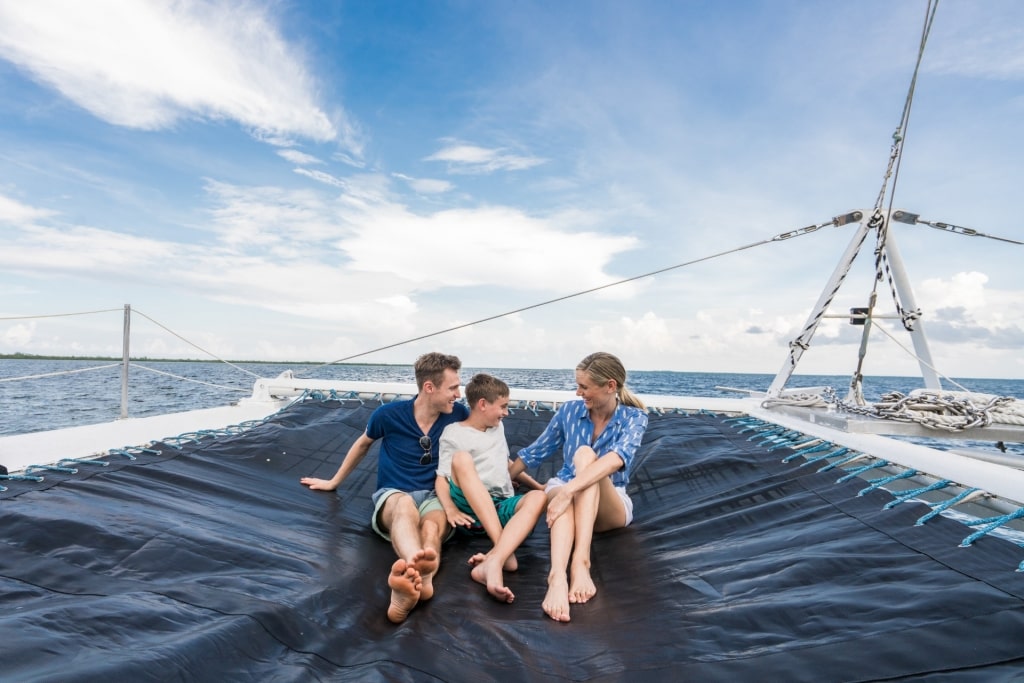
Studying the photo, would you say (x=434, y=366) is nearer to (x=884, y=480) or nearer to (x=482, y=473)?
(x=482, y=473)

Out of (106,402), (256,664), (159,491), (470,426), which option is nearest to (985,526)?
(470,426)

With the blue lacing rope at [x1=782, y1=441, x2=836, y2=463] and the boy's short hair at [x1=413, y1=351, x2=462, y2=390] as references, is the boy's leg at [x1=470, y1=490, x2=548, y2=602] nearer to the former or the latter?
the boy's short hair at [x1=413, y1=351, x2=462, y2=390]

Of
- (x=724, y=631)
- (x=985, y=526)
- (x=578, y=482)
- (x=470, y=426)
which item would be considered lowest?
(x=724, y=631)

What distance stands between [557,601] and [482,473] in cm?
72

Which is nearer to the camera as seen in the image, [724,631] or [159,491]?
[724,631]

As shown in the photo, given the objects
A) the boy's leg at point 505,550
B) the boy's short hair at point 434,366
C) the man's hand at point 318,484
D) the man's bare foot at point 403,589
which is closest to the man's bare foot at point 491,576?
the boy's leg at point 505,550

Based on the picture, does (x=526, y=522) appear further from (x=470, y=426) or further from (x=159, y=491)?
(x=159, y=491)

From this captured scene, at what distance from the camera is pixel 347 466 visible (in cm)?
264

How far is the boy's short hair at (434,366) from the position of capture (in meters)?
2.39

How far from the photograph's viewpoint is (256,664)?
1296mm

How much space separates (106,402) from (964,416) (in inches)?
799

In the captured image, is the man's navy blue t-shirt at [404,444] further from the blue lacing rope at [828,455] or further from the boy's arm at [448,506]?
the blue lacing rope at [828,455]

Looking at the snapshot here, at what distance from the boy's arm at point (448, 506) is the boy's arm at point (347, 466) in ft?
1.37

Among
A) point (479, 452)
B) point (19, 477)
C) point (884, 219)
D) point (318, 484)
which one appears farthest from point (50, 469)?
point (884, 219)
